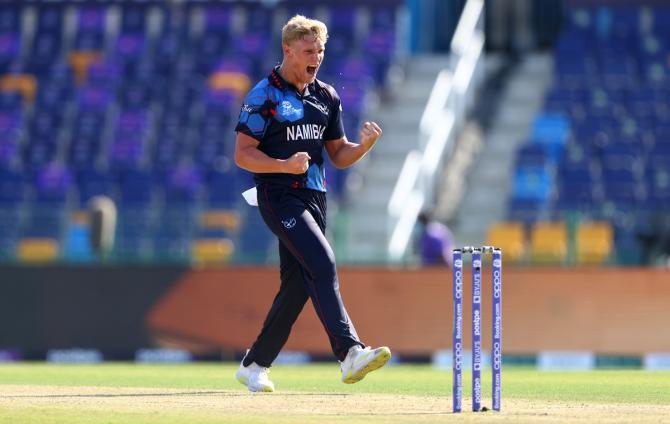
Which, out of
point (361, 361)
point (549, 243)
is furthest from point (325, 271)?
point (549, 243)

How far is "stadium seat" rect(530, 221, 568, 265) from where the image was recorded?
736 inches

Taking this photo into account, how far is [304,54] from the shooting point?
9594mm

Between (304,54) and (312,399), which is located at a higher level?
(304,54)

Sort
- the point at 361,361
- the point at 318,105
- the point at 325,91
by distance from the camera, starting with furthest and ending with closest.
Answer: the point at 325,91 → the point at 318,105 → the point at 361,361

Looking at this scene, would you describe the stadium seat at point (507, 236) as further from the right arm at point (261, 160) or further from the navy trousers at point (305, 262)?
the right arm at point (261, 160)

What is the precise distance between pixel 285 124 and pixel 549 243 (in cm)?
1141

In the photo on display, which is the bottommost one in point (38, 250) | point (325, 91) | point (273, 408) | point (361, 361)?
point (38, 250)

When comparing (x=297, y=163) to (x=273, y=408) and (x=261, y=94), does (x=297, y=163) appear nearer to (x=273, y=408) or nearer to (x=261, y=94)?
(x=261, y=94)

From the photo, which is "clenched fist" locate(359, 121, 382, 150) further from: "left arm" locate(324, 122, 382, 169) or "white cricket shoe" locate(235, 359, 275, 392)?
"white cricket shoe" locate(235, 359, 275, 392)

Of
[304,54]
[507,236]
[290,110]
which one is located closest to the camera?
[304,54]

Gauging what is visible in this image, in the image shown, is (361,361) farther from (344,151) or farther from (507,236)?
(507,236)

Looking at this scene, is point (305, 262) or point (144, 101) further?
point (144, 101)

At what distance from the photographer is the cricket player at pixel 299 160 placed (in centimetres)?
943

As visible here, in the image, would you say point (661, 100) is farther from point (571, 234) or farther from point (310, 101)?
point (310, 101)
